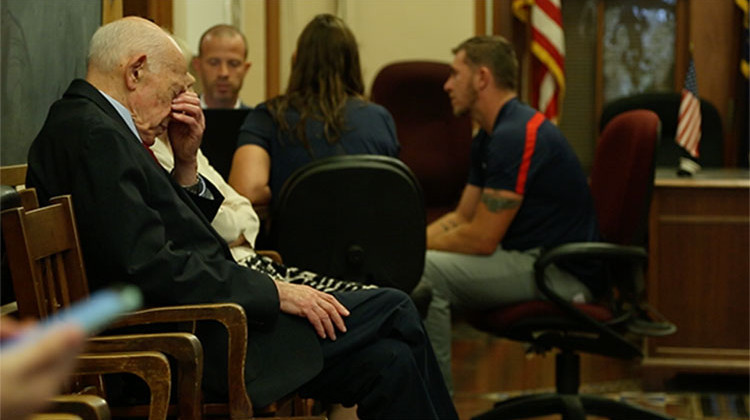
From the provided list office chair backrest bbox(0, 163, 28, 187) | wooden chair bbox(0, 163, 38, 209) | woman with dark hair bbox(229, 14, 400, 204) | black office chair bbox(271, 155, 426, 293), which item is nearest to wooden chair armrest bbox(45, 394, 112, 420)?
wooden chair bbox(0, 163, 38, 209)

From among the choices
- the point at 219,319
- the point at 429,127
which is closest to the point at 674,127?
the point at 429,127

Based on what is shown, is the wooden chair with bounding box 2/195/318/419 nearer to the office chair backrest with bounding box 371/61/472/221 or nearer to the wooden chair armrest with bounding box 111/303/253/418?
the wooden chair armrest with bounding box 111/303/253/418

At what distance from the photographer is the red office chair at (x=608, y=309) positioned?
10.4ft

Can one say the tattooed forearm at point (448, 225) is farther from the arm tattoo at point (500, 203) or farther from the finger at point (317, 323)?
the finger at point (317, 323)

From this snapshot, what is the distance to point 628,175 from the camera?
3.25 metres

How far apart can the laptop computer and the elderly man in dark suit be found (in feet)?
3.36

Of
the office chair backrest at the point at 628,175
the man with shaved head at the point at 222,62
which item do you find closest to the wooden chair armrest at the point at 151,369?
the office chair backrest at the point at 628,175

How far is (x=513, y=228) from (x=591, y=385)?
1.12m

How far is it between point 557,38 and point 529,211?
244 cm

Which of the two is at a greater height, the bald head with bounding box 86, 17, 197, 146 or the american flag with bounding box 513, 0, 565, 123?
the bald head with bounding box 86, 17, 197, 146

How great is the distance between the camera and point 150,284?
193cm

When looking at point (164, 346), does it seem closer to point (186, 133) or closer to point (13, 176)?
point (186, 133)

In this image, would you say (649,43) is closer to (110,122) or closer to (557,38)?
(557,38)

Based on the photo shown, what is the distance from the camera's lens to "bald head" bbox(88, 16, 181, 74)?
6.86 feet
